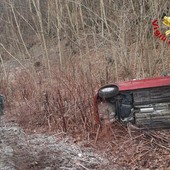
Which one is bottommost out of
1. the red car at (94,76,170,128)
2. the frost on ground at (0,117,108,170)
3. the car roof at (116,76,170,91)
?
the frost on ground at (0,117,108,170)

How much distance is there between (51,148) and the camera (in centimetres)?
574

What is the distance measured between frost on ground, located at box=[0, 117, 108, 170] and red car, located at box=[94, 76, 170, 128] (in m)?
0.71

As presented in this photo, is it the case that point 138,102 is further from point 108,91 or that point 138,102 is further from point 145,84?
point 108,91

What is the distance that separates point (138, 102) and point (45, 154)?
160cm

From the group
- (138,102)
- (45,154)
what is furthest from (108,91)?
(45,154)

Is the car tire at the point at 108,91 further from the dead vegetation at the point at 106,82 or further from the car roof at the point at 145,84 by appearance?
the dead vegetation at the point at 106,82

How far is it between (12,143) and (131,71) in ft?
9.85

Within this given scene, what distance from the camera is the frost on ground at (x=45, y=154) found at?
16.1 ft

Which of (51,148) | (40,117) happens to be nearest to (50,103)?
(40,117)

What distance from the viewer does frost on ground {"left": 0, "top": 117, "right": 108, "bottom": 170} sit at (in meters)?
4.91

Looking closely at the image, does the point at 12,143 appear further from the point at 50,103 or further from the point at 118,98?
the point at 118,98

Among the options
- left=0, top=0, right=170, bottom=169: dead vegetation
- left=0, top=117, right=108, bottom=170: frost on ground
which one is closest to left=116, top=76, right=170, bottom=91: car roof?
left=0, top=0, right=170, bottom=169: dead vegetation

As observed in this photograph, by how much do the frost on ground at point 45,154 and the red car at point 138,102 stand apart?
714mm

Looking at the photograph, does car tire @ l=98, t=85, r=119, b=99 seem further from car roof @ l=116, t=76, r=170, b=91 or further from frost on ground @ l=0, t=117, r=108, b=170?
frost on ground @ l=0, t=117, r=108, b=170
